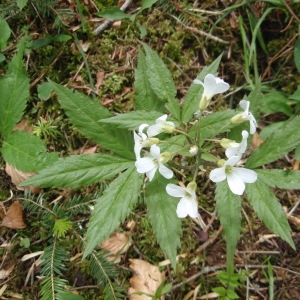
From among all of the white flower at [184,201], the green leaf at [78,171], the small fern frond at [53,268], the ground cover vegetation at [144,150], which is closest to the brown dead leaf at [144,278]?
the ground cover vegetation at [144,150]

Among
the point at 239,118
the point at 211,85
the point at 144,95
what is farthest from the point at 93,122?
Result: the point at 239,118

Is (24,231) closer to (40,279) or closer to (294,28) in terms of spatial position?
(40,279)

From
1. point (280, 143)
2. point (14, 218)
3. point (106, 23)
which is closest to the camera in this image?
point (280, 143)

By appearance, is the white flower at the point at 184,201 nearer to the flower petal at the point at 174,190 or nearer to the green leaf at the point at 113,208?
the flower petal at the point at 174,190

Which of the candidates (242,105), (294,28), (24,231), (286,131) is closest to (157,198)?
(242,105)

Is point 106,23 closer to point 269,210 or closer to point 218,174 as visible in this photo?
point 218,174

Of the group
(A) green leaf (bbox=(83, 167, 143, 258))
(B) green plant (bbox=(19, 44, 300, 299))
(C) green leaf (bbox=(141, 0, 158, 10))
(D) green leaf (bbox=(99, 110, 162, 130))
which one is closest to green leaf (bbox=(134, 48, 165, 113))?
(B) green plant (bbox=(19, 44, 300, 299))

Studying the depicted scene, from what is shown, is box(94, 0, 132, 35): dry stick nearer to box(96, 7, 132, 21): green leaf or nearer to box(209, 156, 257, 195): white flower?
box(96, 7, 132, 21): green leaf
